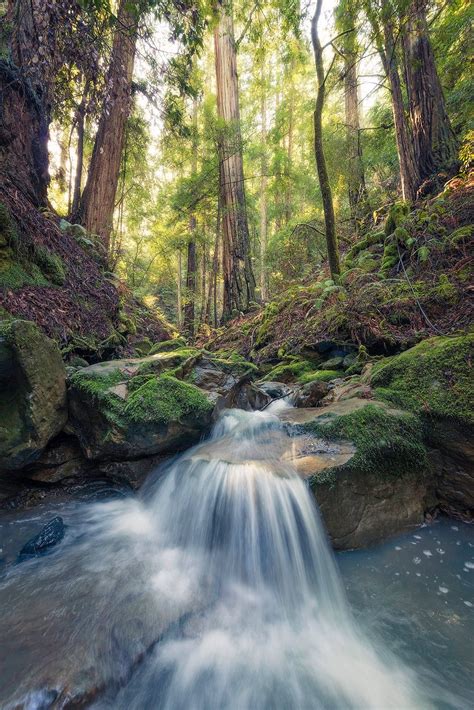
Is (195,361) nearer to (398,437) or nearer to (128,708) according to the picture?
(398,437)

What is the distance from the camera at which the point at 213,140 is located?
10.2 metres

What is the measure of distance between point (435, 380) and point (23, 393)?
4057mm

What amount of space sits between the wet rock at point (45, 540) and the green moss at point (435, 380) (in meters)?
3.41

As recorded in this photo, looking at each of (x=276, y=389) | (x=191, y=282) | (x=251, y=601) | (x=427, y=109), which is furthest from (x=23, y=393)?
(x=191, y=282)

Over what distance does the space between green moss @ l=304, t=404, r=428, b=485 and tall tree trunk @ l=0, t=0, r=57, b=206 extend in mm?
5753

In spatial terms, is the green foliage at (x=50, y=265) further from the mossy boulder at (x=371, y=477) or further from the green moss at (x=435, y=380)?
the green moss at (x=435, y=380)

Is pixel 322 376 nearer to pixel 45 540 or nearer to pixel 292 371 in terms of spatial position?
pixel 292 371

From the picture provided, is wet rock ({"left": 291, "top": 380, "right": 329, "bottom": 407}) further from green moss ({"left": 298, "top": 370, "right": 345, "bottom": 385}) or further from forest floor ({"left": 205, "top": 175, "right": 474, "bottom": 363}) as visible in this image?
forest floor ({"left": 205, "top": 175, "right": 474, "bottom": 363})

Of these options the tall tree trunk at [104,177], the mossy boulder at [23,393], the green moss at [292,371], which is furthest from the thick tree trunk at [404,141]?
the mossy boulder at [23,393]

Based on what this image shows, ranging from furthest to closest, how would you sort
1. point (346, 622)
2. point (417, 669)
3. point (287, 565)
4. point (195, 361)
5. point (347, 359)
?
1. point (347, 359)
2. point (195, 361)
3. point (287, 565)
4. point (346, 622)
5. point (417, 669)

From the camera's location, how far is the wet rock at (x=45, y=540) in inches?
111

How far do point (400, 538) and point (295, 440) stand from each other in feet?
3.96

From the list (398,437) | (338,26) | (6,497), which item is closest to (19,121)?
(338,26)

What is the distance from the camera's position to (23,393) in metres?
3.32
